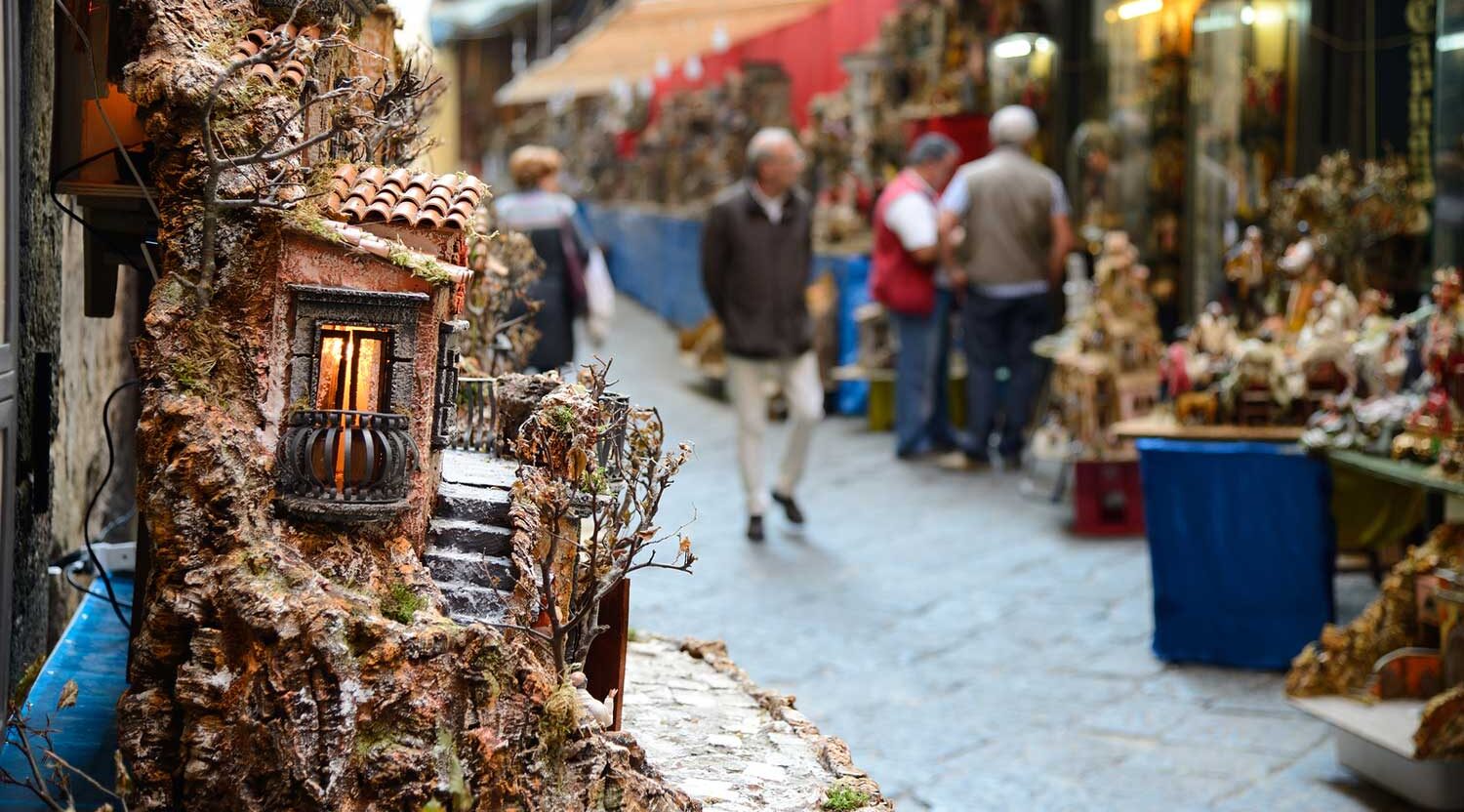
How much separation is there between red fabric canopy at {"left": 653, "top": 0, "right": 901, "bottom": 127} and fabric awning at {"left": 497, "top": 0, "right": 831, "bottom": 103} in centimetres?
95

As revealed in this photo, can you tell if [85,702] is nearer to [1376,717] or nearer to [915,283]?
[1376,717]

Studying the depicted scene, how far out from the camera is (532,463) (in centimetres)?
333

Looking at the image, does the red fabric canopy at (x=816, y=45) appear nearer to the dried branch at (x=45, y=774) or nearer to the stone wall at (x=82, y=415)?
the stone wall at (x=82, y=415)

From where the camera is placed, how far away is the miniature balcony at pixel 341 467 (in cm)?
292

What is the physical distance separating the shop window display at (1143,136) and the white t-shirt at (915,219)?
3.91 ft

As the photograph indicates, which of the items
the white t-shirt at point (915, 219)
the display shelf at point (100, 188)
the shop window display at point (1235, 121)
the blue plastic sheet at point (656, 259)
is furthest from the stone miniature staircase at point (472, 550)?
the blue plastic sheet at point (656, 259)

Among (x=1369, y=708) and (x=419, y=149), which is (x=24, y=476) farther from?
(x=1369, y=708)

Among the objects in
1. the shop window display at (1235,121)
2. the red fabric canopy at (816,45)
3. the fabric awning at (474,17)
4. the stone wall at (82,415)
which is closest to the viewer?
the stone wall at (82,415)

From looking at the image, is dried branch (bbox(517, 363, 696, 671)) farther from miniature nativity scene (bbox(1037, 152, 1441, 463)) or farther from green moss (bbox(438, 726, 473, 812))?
miniature nativity scene (bbox(1037, 152, 1441, 463))

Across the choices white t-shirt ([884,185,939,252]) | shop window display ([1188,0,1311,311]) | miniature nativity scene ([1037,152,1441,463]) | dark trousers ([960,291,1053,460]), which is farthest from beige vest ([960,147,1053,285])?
miniature nativity scene ([1037,152,1441,463])

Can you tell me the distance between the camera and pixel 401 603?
9.74 feet

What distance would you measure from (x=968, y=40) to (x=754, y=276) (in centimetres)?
665

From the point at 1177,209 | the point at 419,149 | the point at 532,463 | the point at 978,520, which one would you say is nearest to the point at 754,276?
the point at 978,520

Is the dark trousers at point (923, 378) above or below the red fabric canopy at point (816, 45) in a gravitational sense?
below
